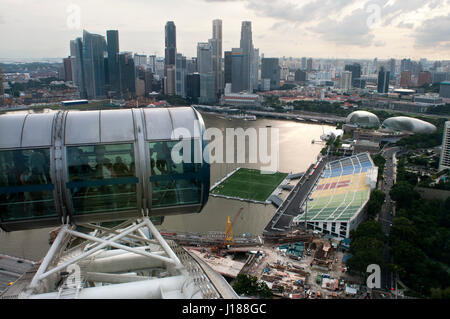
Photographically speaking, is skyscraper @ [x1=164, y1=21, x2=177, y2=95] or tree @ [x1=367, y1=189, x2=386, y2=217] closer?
tree @ [x1=367, y1=189, x2=386, y2=217]

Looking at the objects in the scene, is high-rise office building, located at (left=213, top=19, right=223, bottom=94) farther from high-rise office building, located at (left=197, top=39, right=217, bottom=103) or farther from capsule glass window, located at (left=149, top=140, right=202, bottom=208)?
capsule glass window, located at (left=149, top=140, right=202, bottom=208)

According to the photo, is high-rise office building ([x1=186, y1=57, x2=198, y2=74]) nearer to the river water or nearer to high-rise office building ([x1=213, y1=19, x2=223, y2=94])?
high-rise office building ([x1=213, y1=19, x2=223, y2=94])

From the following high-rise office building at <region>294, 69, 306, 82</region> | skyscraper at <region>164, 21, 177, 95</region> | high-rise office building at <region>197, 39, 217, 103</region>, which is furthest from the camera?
high-rise office building at <region>294, 69, 306, 82</region>

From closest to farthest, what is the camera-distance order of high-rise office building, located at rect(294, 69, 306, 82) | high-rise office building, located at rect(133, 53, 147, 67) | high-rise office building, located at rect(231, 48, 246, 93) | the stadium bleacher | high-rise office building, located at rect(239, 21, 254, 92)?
the stadium bleacher, high-rise office building, located at rect(231, 48, 246, 93), high-rise office building, located at rect(239, 21, 254, 92), high-rise office building, located at rect(294, 69, 306, 82), high-rise office building, located at rect(133, 53, 147, 67)

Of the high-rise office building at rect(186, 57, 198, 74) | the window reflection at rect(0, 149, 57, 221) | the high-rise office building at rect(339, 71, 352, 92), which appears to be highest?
the high-rise office building at rect(186, 57, 198, 74)

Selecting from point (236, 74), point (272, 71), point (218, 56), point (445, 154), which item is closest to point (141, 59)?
point (218, 56)

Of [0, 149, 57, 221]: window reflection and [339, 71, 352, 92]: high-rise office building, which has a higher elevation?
[339, 71, 352, 92]: high-rise office building

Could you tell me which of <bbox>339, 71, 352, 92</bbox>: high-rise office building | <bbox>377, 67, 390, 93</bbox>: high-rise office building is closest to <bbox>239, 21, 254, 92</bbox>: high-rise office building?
<bbox>339, 71, 352, 92</bbox>: high-rise office building

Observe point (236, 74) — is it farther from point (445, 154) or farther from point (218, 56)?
point (445, 154)
